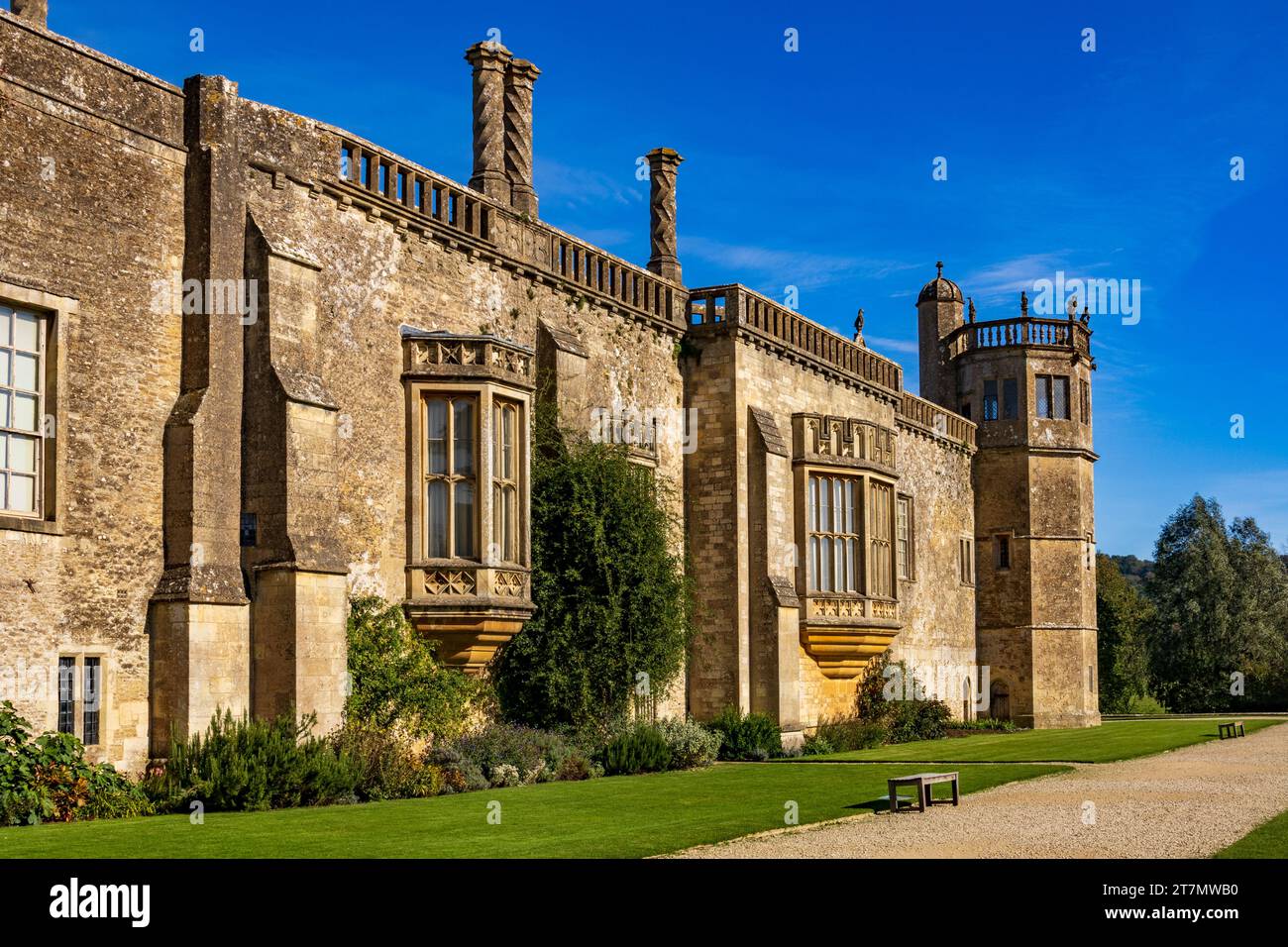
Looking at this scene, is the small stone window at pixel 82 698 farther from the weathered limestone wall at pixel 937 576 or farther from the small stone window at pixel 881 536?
the weathered limestone wall at pixel 937 576

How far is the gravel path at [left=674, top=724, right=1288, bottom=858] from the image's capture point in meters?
11.8

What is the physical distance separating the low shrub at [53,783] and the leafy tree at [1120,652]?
54982 millimetres

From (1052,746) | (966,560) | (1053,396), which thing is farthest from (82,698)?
(1053,396)

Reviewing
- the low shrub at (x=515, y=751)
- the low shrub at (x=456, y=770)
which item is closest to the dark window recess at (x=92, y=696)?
the low shrub at (x=456, y=770)

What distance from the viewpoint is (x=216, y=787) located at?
14.8 meters

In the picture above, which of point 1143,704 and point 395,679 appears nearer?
point 395,679

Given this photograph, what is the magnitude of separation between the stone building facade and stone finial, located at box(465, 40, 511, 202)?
46 mm

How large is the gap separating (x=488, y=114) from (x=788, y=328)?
9363 mm

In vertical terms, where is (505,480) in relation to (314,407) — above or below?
below

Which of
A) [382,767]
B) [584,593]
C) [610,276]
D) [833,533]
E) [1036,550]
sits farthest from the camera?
[1036,550]

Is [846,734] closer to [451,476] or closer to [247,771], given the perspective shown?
[451,476]

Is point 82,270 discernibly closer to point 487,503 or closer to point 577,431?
point 487,503

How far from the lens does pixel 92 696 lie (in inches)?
587
